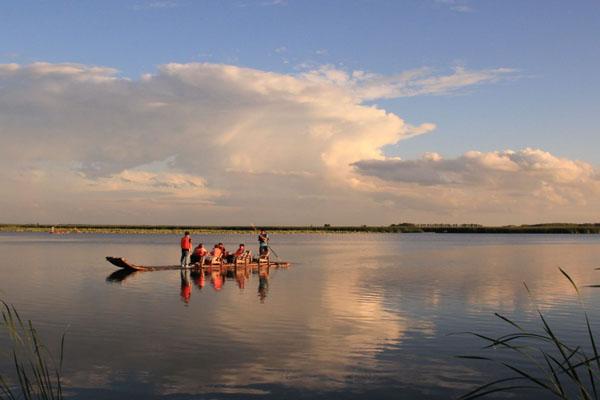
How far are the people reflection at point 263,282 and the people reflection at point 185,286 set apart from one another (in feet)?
9.71

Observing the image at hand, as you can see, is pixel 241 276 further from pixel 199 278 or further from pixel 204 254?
pixel 204 254

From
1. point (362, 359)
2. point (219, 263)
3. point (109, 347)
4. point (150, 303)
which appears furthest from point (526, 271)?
point (109, 347)

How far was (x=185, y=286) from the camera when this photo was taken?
1121 inches

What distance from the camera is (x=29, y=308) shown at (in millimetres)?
20672

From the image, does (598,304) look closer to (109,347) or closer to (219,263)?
(109,347)

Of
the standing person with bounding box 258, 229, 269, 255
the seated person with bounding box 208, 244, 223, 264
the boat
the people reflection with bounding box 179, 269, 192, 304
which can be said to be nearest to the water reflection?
the people reflection with bounding box 179, 269, 192, 304

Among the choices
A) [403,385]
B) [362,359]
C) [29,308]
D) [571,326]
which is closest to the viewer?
[403,385]

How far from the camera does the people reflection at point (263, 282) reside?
25.3 metres

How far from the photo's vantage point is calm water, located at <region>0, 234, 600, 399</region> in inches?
445

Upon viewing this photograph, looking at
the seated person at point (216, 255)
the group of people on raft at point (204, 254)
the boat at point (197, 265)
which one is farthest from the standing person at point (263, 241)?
the seated person at point (216, 255)

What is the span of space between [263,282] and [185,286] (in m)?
4.46

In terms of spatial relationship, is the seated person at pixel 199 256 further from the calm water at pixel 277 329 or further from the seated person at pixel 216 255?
the calm water at pixel 277 329

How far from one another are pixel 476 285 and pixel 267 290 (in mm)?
11034

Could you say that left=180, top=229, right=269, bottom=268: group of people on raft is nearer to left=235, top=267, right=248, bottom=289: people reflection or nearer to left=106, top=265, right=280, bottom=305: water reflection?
left=106, top=265, right=280, bottom=305: water reflection
